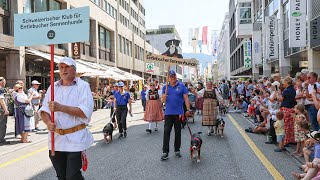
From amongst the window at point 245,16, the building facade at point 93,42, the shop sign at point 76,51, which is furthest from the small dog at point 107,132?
the window at point 245,16

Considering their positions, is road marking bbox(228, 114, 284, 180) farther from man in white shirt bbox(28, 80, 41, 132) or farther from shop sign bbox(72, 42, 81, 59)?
shop sign bbox(72, 42, 81, 59)

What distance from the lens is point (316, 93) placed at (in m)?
8.15

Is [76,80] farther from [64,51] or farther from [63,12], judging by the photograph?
[64,51]

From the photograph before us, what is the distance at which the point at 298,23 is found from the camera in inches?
755

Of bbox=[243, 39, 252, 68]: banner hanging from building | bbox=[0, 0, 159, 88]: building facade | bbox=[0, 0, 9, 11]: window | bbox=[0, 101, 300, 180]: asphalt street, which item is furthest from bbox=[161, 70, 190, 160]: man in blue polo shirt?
bbox=[243, 39, 252, 68]: banner hanging from building

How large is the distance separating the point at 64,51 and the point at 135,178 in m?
23.0

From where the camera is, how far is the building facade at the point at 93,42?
794 inches

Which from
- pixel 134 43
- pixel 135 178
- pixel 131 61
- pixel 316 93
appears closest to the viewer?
pixel 135 178

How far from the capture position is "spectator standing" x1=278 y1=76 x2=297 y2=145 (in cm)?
795

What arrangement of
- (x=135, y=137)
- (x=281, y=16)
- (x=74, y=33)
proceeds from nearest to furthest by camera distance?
(x=74, y=33), (x=135, y=137), (x=281, y=16)

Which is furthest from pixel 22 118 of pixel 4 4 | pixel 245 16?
pixel 245 16

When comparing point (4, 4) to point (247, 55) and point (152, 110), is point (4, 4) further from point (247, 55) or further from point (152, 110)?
point (247, 55)

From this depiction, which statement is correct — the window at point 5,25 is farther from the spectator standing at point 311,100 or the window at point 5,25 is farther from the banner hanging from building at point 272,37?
the banner hanging from building at point 272,37

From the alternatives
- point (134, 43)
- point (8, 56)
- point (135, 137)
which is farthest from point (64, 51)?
point (134, 43)
